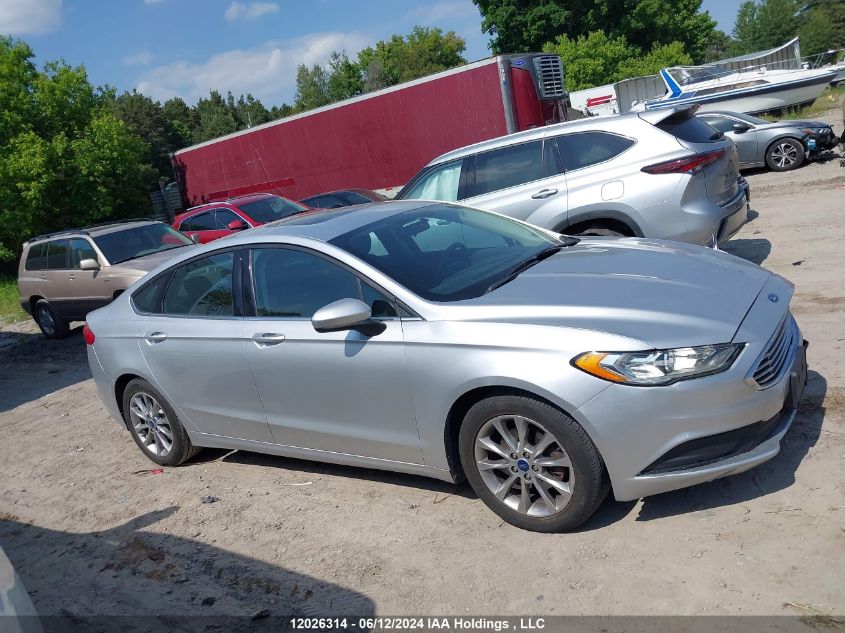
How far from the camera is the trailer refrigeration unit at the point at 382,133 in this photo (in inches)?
732

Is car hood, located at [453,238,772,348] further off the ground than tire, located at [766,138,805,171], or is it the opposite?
car hood, located at [453,238,772,348]

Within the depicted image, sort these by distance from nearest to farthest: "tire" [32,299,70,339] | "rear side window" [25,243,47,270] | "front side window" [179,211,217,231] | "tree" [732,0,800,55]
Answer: "tire" [32,299,70,339] < "rear side window" [25,243,47,270] < "front side window" [179,211,217,231] < "tree" [732,0,800,55]

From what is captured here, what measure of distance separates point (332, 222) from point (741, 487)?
278 centimetres

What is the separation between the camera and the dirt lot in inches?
130

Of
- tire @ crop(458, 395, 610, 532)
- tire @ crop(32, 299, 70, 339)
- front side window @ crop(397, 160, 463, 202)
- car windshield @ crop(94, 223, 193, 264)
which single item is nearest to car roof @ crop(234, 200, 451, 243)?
tire @ crop(458, 395, 610, 532)

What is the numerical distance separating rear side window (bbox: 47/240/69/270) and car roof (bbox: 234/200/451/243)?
26.6ft

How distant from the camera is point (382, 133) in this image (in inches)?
859

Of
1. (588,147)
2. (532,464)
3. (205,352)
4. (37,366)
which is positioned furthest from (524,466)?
(37,366)

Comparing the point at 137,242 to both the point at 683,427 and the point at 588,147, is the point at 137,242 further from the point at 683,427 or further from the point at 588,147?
the point at 683,427

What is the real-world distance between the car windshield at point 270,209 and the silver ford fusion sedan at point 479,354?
799cm

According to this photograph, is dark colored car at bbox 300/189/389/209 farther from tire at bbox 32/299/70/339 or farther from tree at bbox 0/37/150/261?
tree at bbox 0/37/150/261

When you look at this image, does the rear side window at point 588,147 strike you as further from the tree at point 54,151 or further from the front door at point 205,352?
the tree at point 54,151

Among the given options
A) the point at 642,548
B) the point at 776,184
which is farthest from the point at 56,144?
the point at 642,548

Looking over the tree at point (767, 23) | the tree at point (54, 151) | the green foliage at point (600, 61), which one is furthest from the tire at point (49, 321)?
the tree at point (767, 23)
